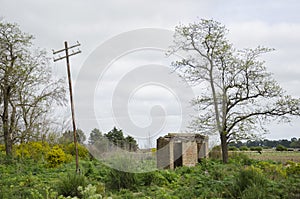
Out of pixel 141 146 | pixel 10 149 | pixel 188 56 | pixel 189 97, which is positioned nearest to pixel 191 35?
pixel 188 56

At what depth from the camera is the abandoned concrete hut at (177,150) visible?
38.4 ft

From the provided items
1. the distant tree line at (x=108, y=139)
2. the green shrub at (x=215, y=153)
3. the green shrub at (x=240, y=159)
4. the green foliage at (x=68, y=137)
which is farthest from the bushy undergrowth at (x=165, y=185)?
the green foliage at (x=68, y=137)

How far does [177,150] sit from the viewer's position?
1225cm

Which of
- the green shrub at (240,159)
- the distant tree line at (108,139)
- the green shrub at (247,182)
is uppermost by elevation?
the distant tree line at (108,139)

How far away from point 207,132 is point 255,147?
7.33 m

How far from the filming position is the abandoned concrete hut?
11712 millimetres

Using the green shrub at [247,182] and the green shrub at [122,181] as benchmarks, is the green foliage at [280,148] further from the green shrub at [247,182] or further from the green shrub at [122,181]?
the green shrub at [122,181]

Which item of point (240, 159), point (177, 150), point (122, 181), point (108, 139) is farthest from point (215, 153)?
point (122, 181)

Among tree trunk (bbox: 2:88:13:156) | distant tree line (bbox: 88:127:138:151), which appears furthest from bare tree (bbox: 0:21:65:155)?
distant tree line (bbox: 88:127:138:151)

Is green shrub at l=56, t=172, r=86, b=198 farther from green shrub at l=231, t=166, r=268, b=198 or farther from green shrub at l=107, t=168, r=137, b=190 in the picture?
green shrub at l=231, t=166, r=268, b=198

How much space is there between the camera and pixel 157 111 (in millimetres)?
8289

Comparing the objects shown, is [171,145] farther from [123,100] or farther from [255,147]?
[255,147]

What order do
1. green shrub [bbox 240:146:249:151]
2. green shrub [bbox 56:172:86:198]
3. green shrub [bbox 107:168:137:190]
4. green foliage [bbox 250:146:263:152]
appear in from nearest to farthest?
green shrub [bbox 56:172:86:198] → green shrub [bbox 107:168:137:190] → green foliage [bbox 250:146:263:152] → green shrub [bbox 240:146:249:151]

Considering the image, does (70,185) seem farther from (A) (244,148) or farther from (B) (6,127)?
(A) (244,148)
